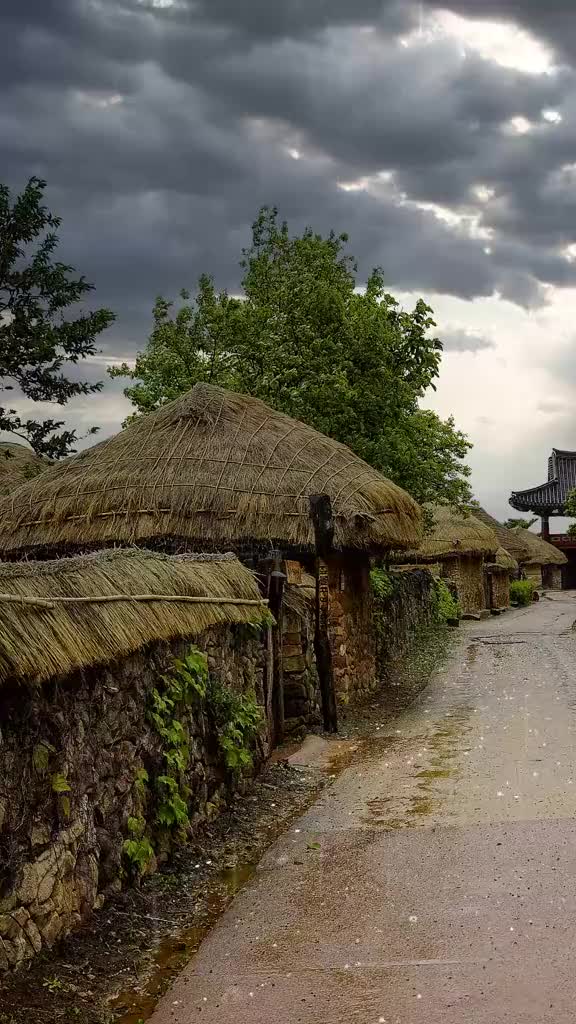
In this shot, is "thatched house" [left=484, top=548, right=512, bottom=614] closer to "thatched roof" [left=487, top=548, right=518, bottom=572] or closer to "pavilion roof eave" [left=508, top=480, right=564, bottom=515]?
"thatched roof" [left=487, top=548, right=518, bottom=572]

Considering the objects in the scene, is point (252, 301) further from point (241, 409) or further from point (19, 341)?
point (241, 409)

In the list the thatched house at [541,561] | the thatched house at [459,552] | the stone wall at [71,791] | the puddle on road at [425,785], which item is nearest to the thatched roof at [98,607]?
the stone wall at [71,791]

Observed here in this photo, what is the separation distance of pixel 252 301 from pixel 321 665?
49.5 feet

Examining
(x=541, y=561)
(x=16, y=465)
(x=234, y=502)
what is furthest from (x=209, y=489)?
(x=541, y=561)

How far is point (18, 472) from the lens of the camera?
76.1ft

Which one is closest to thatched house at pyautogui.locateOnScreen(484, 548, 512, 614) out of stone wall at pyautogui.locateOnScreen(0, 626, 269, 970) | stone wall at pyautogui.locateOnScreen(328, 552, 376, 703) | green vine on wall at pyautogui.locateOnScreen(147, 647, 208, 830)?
stone wall at pyautogui.locateOnScreen(328, 552, 376, 703)

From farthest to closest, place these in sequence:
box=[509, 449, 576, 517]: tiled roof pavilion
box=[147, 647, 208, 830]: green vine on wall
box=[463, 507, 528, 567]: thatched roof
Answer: box=[509, 449, 576, 517]: tiled roof pavilion → box=[463, 507, 528, 567]: thatched roof → box=[147, 647, 208, 830]: green vine on wall

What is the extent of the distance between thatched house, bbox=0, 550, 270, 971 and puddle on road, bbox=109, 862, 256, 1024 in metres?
0.46

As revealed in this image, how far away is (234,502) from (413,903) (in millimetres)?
7189

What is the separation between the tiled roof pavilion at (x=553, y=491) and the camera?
5906 cm

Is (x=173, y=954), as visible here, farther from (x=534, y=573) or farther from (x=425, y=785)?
(x=534, y=573)

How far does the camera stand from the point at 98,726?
571 cm

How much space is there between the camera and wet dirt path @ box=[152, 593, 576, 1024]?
456cm

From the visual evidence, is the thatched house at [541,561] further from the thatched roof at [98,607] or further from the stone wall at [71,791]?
the stone wall at [71,791]
